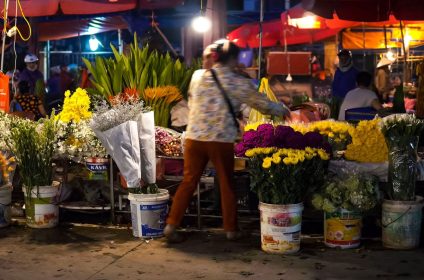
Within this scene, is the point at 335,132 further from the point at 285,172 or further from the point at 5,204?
the point at 5,204

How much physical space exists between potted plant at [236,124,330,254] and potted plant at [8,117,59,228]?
92.7 inches

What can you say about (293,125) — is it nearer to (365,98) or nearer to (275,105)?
(275,105)

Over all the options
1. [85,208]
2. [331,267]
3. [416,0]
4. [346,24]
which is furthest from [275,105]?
[346,24]

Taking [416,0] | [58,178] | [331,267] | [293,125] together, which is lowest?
[331,267]

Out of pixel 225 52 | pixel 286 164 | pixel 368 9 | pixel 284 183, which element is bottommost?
pixel 284 183

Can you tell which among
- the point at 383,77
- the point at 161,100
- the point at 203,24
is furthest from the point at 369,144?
the point at 383,77

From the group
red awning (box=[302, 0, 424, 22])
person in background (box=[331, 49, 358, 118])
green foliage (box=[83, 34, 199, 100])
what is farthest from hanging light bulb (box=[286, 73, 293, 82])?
green foliage (box=[83, 34, 199, 100])

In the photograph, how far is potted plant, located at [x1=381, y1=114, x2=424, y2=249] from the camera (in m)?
6.39

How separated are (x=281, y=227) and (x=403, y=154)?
4.45 feet

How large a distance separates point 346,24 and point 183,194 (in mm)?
9352

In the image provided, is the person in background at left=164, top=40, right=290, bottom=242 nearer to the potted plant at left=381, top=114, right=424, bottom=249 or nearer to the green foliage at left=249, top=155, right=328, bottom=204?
the green foliage at left=249, top=155, right=328, bottom=204

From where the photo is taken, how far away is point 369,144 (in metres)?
6.77

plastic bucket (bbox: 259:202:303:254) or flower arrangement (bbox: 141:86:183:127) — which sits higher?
flower arrangement (bbox: 141:86:183:127)

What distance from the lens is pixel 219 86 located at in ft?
21.2
